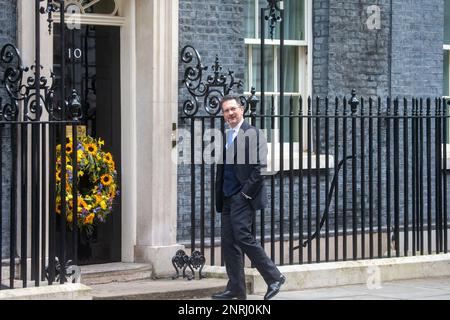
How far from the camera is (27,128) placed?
1047 centimetres

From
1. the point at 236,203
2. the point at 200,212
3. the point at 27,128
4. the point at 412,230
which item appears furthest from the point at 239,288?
the point at 412,230

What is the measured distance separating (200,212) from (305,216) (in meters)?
1.89

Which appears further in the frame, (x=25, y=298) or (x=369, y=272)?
(x=369, y=272)

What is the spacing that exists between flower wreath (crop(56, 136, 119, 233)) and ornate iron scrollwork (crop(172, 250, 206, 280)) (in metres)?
0.80

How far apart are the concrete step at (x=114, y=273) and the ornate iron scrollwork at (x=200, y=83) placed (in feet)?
5.13

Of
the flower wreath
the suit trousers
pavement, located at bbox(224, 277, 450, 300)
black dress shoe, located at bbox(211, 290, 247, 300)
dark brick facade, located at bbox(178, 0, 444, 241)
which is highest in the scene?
dark brick facade, located at bbox(178, 0, 444, 241)

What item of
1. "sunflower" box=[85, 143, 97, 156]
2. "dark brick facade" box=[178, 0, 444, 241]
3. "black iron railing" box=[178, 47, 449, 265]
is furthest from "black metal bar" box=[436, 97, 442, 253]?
"sunflower" box=[85, 143, 97, 156]

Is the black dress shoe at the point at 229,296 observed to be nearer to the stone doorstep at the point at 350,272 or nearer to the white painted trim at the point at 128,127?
the stone doorstep at the point at 350,272

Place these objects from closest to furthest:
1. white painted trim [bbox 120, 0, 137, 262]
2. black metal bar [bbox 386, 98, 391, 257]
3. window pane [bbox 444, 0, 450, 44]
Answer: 1. white painted trim [bbox 120, 0, 137, 262]
2. black metal bar [bbox 386, 98, 391, 257]
3. window pane [bbox 444, 0, 450, 44]

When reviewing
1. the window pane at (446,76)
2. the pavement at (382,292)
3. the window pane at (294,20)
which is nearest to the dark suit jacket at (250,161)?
the pavement at (382,292)

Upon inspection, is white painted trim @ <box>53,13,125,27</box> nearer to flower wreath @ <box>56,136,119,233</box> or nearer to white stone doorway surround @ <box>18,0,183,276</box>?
white stone doorway surround @ <box>18,0,183,276</box>

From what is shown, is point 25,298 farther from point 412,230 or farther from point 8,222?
point 412,230

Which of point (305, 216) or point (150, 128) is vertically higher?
point (150, 128)

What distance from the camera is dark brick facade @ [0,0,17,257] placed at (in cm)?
1092
